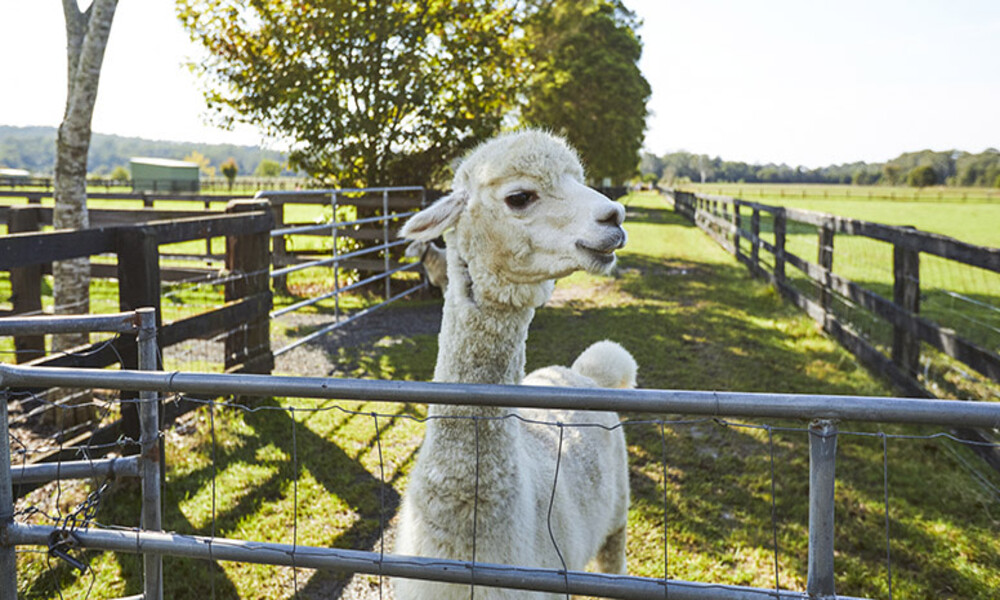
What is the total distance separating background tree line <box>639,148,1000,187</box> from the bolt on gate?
204ft

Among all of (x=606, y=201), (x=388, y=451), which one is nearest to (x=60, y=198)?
(x=388, y=451)

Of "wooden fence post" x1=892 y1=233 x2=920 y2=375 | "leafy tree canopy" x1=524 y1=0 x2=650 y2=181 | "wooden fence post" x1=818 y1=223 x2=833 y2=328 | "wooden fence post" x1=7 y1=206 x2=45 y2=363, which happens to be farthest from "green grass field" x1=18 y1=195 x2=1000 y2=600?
"leafy tree canopy" x1=524 y1=0 x2=650 y2=181

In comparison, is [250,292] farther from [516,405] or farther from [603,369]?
[516,405]

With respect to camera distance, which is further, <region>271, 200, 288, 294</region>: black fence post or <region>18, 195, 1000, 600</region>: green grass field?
<region>271, 200, 288, 294</region>: black fence post

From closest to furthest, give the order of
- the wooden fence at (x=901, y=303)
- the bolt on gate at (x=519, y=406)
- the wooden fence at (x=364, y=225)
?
the bolt on gate at (x=519, y=406), the wooden fence at (x=901, y=303), the wooden fence at (x=364, y=225)

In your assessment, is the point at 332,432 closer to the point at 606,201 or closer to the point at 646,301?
the point at 606,201

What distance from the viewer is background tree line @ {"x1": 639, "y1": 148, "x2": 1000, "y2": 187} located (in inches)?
4053

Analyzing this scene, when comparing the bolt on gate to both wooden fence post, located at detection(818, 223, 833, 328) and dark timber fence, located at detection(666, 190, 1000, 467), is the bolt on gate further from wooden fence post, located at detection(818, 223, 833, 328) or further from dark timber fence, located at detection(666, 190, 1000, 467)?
wooden fence post, located at detection(818, 223, 833, 328)

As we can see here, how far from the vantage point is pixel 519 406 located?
160cm

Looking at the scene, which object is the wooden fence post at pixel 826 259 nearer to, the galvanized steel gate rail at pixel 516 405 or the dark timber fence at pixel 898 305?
the dark timber fence at pixel 898 305

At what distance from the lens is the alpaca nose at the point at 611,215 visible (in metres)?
2.20

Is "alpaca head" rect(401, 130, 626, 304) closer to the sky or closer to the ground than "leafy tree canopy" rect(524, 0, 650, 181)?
closer to the ground

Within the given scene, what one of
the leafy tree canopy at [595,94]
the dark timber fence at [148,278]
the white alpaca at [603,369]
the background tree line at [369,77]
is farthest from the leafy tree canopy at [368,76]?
the leafy tree canopy at [595,94]

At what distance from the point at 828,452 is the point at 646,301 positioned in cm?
988
